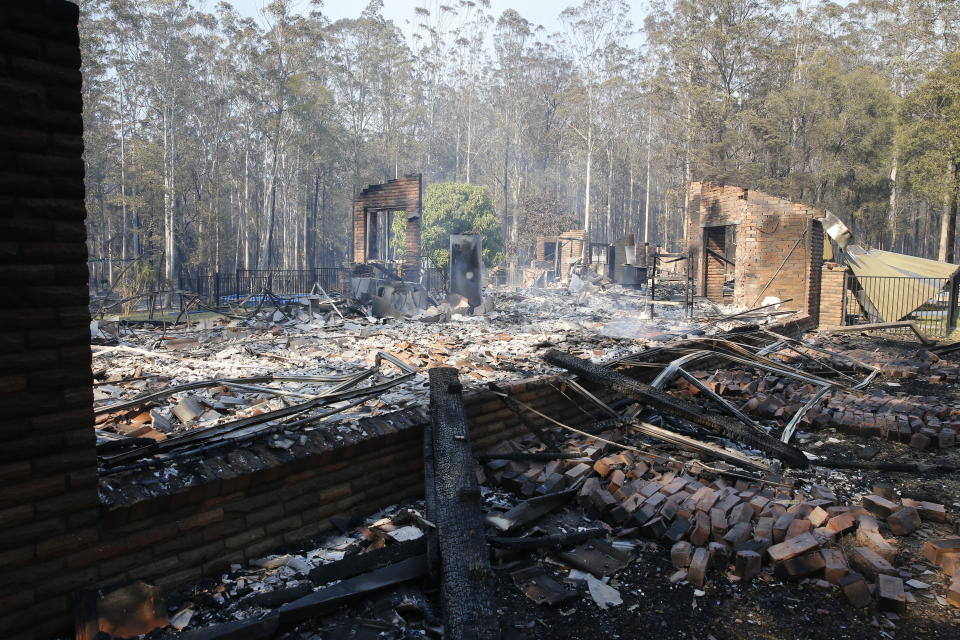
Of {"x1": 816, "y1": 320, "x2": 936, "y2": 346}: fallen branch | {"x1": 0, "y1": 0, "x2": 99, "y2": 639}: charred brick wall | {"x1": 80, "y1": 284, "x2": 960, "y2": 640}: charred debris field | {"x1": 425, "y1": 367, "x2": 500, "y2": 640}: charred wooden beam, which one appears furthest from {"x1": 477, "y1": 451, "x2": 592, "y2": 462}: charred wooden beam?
{"x1": 816, "y1": 320, "x2": 936, "y2": 346}: fallen branch

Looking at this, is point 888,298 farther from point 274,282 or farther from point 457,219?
point 274,282

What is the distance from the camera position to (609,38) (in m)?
37.4

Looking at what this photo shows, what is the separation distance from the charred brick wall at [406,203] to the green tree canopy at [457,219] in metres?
6.53

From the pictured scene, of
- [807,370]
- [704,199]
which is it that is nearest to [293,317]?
[807,370]

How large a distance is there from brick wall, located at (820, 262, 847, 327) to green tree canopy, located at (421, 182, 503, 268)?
52.1 feet

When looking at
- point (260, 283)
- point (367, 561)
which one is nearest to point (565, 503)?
point (367, 561)

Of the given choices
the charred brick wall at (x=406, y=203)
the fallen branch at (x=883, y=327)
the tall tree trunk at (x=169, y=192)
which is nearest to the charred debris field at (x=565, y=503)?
the fallen branch at (x=883, y=327)

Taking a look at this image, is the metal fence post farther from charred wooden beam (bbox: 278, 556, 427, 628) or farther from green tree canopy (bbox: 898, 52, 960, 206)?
charred wooden beam (bbox: 278, 556, 427, 628)

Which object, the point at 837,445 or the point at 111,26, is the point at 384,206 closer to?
the point at 837,445

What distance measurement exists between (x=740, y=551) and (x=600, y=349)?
178 inches

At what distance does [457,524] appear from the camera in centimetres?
260

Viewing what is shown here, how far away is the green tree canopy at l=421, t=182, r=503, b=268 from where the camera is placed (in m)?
26.7

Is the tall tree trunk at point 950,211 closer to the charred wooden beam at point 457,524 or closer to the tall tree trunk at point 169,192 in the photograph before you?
the charred wooden beam at point 457,524

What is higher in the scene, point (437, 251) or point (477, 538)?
point (437, 251)
